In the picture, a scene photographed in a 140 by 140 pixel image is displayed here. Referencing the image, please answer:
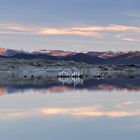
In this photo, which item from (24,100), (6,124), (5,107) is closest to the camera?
(6,124)

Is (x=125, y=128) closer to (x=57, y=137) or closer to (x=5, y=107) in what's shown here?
(x=57, y=137)

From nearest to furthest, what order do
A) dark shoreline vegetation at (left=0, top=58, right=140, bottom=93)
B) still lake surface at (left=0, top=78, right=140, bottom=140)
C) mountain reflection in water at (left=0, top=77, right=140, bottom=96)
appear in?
1. still lake surface at (left=0, top=78, right=140, bottom=140)
2. mountain reflection in water at (left=0, top=77, right=140, bottom=96)
3. dark shoreline vegetation at (left=0, top=58, right=140, bottom=93)

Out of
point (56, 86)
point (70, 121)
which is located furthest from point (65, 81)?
point (70, 121)

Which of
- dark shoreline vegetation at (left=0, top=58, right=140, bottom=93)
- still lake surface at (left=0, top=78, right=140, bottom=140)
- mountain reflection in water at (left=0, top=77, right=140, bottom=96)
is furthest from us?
dark shoreline vegetation at (left=0, top=58, right=140, bottom=93)

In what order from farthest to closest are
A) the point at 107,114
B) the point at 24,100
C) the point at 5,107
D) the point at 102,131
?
1. the point at 24,100
2. the point at 5,107
3. the point at 107,114
4. the point at 102,131

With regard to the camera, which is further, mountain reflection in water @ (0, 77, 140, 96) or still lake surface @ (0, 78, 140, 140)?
mountain reflection in water @ (0, 77, 140, 96)

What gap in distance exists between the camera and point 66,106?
23156mm

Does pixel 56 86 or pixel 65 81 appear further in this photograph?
pixel 65 81

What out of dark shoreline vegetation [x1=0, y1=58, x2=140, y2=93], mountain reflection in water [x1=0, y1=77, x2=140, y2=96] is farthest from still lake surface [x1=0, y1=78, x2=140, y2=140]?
dark shoreline vegetation [x1=0, y1=58, x2=140, y2=93]

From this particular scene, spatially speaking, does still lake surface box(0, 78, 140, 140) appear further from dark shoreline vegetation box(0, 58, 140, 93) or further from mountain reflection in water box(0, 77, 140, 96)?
dark shoreline vegetation box(0, 58, 140, 93)

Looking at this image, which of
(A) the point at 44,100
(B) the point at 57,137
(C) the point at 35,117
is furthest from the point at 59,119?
(A) the point at 44,100

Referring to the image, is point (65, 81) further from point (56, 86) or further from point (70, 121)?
point (70, 121)

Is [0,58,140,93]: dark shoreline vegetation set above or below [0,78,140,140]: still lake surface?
below

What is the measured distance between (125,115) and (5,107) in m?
5.76
